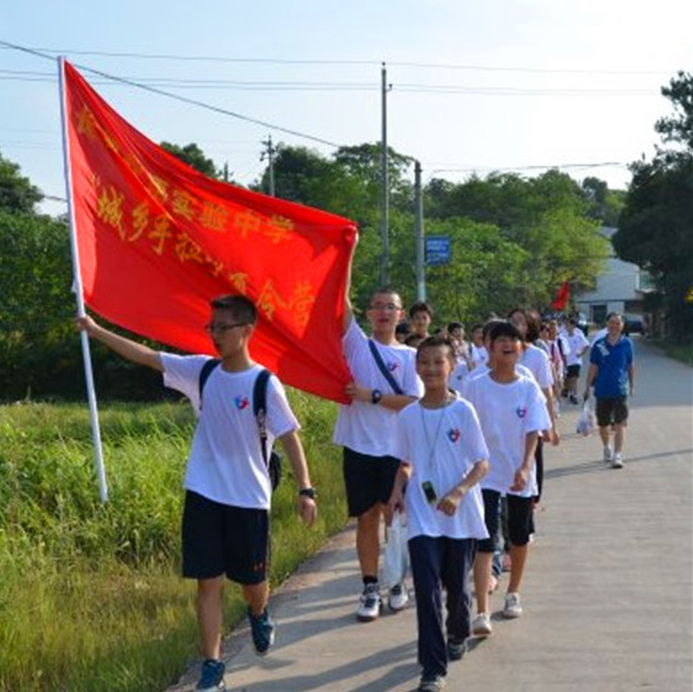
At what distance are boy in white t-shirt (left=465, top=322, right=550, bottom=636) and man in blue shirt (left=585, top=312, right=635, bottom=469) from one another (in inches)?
256

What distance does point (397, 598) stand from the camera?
22.1 ft

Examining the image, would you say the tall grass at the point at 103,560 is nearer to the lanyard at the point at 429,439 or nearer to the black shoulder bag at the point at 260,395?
the black shoulder bag at the point at 260,395

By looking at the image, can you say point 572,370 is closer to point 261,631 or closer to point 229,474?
point 261,631

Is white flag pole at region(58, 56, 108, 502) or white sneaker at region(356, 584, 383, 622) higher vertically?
white flag pole at region(58, 56, 108, 502)

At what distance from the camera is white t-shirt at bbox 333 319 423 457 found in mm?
6551

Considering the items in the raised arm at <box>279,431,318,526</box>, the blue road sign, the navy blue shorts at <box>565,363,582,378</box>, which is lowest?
the navy blue shorts at <box>565,363,582,378</box>

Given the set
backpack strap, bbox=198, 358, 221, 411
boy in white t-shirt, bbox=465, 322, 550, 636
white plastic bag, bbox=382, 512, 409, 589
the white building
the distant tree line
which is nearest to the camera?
backpack strap, bbox=198, 358, 221, 411

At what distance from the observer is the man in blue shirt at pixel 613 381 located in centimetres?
1291

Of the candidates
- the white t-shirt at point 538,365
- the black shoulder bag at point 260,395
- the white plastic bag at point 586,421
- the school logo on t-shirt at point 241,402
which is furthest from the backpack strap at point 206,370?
the white plastic bag at point 586,421

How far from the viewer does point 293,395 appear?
15.7m

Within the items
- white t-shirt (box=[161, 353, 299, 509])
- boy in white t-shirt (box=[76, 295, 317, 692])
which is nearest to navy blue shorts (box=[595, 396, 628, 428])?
boy in white t-shirt (box=[76, 295, 317, 692])

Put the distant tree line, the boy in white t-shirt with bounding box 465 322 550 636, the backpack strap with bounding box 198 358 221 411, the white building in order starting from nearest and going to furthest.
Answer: the backpack strap with bounding box 198 358 221 411, the boy in white t-shirt with bounding box 465 322 550 636, the distant tree line, the white building

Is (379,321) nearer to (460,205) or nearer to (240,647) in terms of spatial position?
(240,647)

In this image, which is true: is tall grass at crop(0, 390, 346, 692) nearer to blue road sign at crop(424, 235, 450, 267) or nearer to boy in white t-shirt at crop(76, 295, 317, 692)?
boy in white t-shirt at crop(76, 295, 317, 692)
